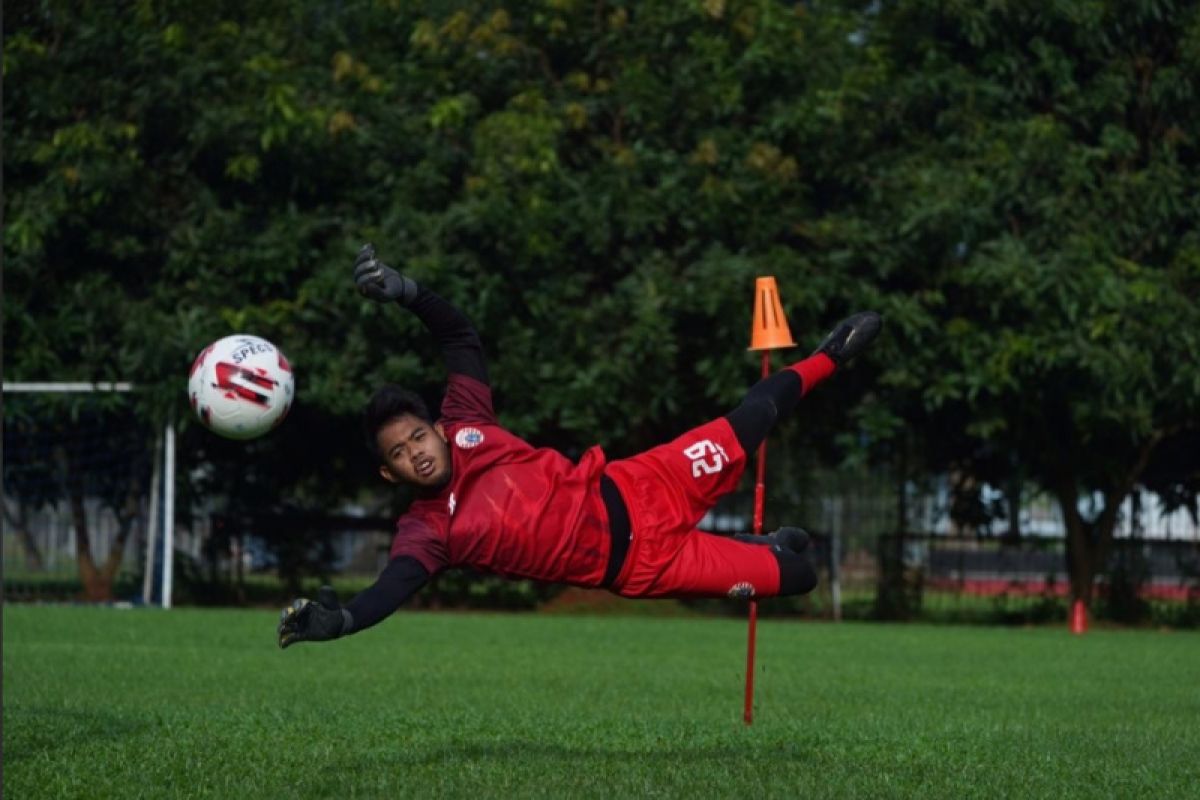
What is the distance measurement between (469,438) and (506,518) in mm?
381

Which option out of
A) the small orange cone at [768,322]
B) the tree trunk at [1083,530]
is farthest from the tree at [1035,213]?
the small orange cone at [768,322]

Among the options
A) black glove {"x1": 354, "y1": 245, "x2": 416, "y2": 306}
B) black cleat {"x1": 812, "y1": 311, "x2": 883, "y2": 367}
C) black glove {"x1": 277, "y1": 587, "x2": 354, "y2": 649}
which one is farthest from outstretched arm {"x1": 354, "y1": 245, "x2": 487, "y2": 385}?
black cleat {"x1": 812, "y1": 311, "x2": 883, "y2": 367}

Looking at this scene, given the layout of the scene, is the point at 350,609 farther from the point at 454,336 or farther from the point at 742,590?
the point at 742,590

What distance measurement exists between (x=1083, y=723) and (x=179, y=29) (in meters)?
15.2

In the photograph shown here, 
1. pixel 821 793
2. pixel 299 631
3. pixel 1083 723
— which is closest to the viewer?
pixel 299 631

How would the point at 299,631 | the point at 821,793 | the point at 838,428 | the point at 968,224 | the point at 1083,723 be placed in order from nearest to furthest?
1. the point at 299,631
2. the point at 821,793
3. the point at 1083,723
4. the point at 968,224
5. the point at 838,428

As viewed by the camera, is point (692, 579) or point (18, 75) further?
point (18, 75)

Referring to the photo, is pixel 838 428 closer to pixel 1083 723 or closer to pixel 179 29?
pixel 179 29

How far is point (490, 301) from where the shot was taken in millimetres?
22375

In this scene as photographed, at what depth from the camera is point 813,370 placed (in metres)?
8.47

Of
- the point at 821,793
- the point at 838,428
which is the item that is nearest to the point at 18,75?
the point at 838,428

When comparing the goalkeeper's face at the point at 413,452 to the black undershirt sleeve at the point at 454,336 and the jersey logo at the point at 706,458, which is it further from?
the jersey logo at the point at 706,458

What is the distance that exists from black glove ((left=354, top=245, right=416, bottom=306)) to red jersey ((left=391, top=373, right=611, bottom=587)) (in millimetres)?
611

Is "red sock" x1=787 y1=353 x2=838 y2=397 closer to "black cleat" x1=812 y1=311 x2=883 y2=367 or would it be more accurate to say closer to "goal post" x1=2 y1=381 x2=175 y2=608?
"black cleat" x1=812 y1=311 x2=883 y2=367
